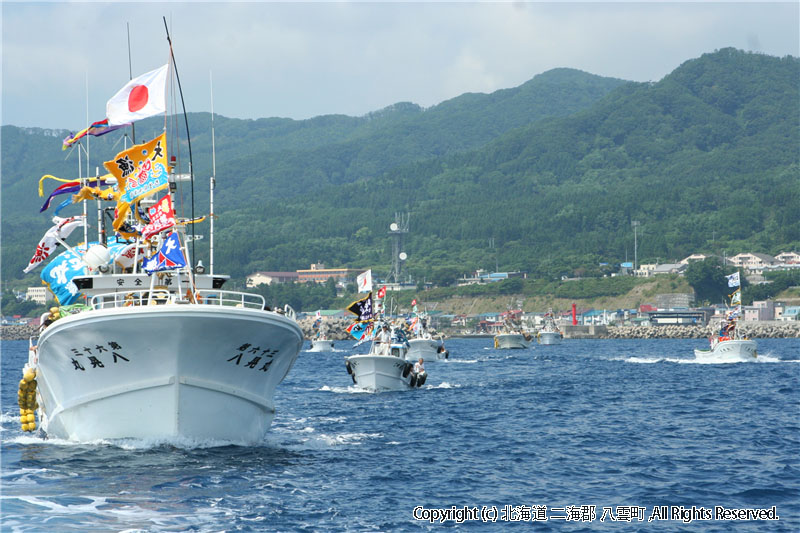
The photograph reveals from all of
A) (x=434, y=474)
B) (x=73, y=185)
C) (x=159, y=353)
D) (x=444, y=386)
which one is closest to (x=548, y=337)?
(x=444, y=386)

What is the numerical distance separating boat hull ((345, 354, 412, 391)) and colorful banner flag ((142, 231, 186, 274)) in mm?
30471

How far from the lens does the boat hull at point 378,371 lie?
56125 millimetres

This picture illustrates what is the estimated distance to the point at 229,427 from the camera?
87.5ft

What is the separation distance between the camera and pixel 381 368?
185ft

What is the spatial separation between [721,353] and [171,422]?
68493mm

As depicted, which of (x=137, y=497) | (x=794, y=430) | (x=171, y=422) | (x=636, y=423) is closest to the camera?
(x=137, y=497)

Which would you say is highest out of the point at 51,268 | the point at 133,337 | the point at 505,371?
the point at 51,268

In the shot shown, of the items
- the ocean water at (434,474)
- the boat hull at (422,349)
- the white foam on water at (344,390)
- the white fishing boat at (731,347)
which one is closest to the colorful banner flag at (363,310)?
the white foam on water at (344,390)

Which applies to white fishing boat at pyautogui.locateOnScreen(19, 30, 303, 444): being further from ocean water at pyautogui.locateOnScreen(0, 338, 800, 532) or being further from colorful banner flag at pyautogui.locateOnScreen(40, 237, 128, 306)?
colorful banner flag at pyautogui.locateOnScreen(40, 237, 128, 306)

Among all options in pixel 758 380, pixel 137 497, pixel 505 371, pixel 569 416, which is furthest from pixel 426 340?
pixel 137 497

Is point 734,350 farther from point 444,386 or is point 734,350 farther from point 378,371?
point 378,371

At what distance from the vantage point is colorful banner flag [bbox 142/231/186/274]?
2536cm

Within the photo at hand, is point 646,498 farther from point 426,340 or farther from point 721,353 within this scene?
point 426,340

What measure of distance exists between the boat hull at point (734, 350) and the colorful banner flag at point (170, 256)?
67102 mm
